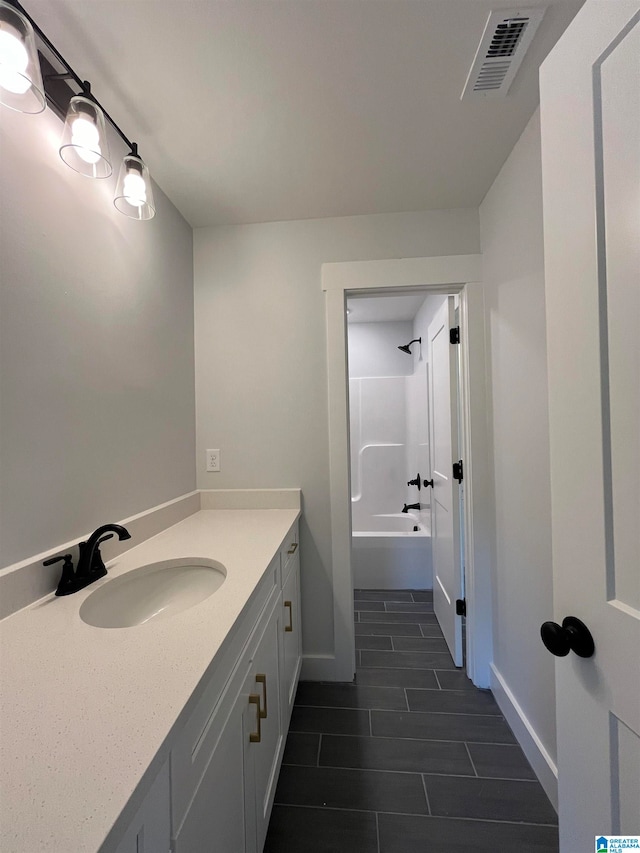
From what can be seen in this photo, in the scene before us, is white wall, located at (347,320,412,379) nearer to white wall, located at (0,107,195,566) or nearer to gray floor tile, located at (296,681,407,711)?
white wall, located at (0,107,195,566)

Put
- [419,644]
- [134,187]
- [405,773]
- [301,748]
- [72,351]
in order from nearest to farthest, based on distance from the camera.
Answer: [72,351] < [134,187] < [405,773] < [301,748] < [419,644]

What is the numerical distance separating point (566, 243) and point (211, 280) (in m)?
1.69

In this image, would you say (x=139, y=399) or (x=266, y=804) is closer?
(x=266, y=804)

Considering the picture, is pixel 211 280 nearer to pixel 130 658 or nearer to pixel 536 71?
pixel 536 71

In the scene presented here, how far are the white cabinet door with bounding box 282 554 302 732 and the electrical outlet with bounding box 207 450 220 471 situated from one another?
626mm

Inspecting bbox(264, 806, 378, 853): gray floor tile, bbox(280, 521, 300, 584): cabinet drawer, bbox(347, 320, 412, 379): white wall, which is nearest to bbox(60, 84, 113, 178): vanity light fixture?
bbox(280, 521, 300, 584): cabinet drawer

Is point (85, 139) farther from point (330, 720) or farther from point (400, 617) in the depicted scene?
point (400, 617)

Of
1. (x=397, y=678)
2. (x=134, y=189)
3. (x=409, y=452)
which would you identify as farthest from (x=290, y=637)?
(x=409, y=452)

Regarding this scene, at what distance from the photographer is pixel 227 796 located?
749mm

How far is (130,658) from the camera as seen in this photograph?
65 cm

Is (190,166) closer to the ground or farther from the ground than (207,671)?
farther from the ground

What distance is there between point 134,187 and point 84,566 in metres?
1.21

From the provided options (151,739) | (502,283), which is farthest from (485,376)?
(151,739)

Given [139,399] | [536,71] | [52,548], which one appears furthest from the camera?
[139,399]
